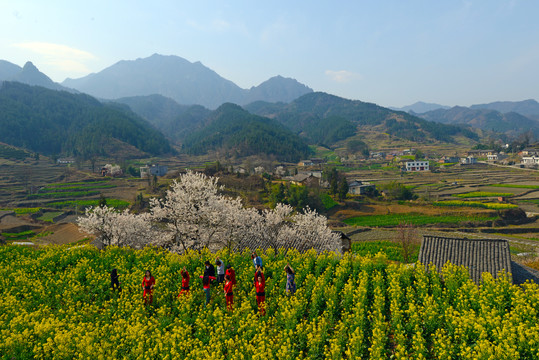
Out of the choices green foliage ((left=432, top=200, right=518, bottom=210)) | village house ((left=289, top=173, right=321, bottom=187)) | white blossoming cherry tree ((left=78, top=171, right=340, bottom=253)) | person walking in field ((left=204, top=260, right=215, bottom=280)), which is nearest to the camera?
person walking in field ((left=204, top=260, right=215, bottom=280))

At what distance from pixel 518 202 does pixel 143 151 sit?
175m

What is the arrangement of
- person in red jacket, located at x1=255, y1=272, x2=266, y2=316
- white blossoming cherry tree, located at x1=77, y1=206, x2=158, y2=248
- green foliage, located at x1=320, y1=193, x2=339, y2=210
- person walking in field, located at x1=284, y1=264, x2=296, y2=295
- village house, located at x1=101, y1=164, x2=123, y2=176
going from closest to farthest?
person in red jacket, located at x1=255, y1=272, x2=266, y2=316 → person walking in field, located at x1=284, y1=264, x2=296, y2=295 → white blossoming cherry tree, located at x1=77, y1=206, x2=158, y2=248 → green foliage, located at x1=320, y1=193, x2=339, y2=210 → village house, located at x1=101, y1=164, x2=123, y2=176

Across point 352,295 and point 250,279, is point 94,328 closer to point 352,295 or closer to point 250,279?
point 250,279

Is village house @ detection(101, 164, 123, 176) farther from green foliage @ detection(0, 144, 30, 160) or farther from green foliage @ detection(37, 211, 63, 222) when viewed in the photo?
green foliage @ detection(37, 211, 63, 222)

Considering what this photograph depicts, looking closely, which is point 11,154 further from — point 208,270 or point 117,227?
point 208,270

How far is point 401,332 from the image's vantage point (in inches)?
434

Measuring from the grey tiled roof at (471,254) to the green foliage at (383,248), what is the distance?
15.4m

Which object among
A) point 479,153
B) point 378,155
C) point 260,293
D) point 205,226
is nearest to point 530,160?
point 479,153

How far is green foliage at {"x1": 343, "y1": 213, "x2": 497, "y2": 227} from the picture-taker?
57.7 m

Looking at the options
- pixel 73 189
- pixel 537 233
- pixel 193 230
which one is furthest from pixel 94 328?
pixel 73 189

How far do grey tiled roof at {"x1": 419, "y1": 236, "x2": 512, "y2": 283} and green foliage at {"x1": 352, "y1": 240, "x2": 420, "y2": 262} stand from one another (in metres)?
15.4

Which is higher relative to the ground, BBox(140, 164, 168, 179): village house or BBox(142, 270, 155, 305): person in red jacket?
BBox(140, 164, 168, 179): village house

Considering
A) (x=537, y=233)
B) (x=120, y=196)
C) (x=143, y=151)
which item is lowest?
(x=537, y=233)

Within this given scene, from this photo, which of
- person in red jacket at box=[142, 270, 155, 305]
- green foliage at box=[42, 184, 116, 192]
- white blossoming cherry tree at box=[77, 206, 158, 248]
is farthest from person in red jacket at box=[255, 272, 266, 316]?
green foliage at box=[42, 184, 116, 192]
